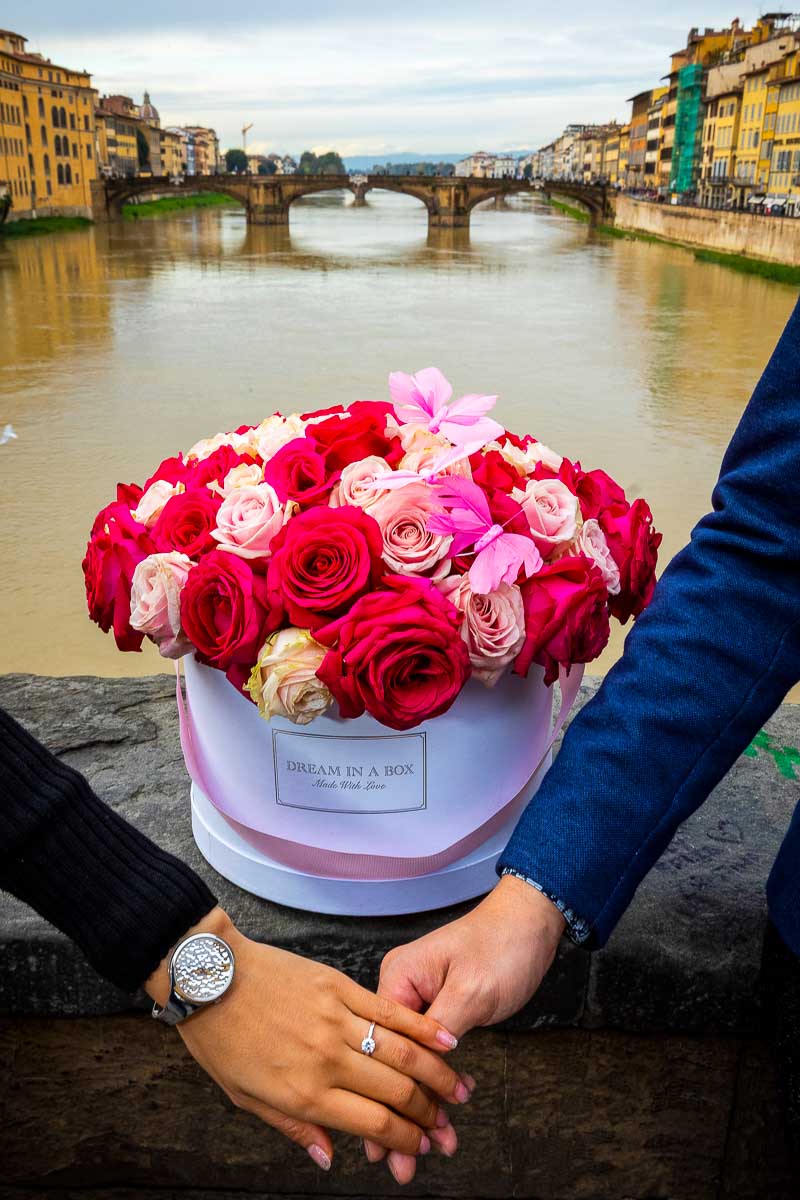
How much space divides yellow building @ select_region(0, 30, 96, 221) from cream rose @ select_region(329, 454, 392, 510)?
34.5 m

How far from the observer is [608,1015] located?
879 mm

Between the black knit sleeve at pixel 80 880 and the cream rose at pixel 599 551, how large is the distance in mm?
364

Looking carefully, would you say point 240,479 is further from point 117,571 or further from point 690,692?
point 690,692

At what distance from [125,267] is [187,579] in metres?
21.5

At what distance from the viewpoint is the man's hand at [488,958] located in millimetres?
682

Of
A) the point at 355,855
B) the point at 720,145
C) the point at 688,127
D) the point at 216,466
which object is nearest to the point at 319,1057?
the point at 355,855

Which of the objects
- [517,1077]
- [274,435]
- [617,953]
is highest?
[274,435]

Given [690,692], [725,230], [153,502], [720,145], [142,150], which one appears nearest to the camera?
[690,692]

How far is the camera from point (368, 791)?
2.52ft

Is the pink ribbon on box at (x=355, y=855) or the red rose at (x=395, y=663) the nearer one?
the red rose at (x=395, y=663)

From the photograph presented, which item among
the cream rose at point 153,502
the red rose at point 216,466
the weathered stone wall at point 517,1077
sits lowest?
the weathered stone wall at point 517,1077

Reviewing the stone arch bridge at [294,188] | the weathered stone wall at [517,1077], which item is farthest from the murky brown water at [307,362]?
the stone arch bridge at [294,188]

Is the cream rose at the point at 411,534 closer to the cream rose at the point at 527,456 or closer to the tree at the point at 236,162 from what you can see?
the cream rose at the point at 527,456

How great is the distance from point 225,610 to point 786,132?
32236 mm
